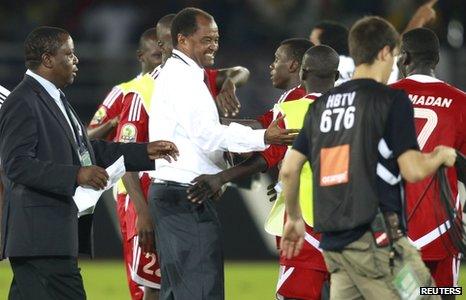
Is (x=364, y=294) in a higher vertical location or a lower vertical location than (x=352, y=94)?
lower

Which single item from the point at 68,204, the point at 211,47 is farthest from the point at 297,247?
the point at 211,47

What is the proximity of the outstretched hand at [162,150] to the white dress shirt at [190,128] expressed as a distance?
0.68ft

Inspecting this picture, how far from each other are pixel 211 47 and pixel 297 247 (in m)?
2.02

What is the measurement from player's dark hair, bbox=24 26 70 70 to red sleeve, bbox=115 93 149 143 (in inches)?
56.0

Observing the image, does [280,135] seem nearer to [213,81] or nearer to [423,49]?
[423,49]

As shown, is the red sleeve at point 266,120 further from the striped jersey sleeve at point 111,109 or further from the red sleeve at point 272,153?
the striped jersey sleeve at point 111,109

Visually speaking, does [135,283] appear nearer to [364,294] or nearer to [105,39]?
[364,294]

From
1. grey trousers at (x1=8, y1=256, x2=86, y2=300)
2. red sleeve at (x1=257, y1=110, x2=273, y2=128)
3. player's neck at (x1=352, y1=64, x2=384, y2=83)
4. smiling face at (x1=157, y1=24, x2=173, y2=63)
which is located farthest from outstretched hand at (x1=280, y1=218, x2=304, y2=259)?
smiling face at (x1=157, y1=24, x2=173, y2=63)

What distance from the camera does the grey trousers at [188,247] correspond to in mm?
8164

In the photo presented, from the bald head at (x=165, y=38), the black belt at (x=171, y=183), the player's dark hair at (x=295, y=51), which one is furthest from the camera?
the bald head at (x=165, y=38)

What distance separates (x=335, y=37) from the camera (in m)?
10.7

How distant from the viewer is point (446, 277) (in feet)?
28.5

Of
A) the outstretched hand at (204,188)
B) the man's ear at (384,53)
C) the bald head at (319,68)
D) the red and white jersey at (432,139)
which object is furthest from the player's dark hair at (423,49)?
the man's ear at (384,53)

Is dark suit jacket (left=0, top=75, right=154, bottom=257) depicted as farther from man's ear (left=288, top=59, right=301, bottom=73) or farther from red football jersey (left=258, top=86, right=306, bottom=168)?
man's ear (left=288, top=59, right=301, bottom=73)
